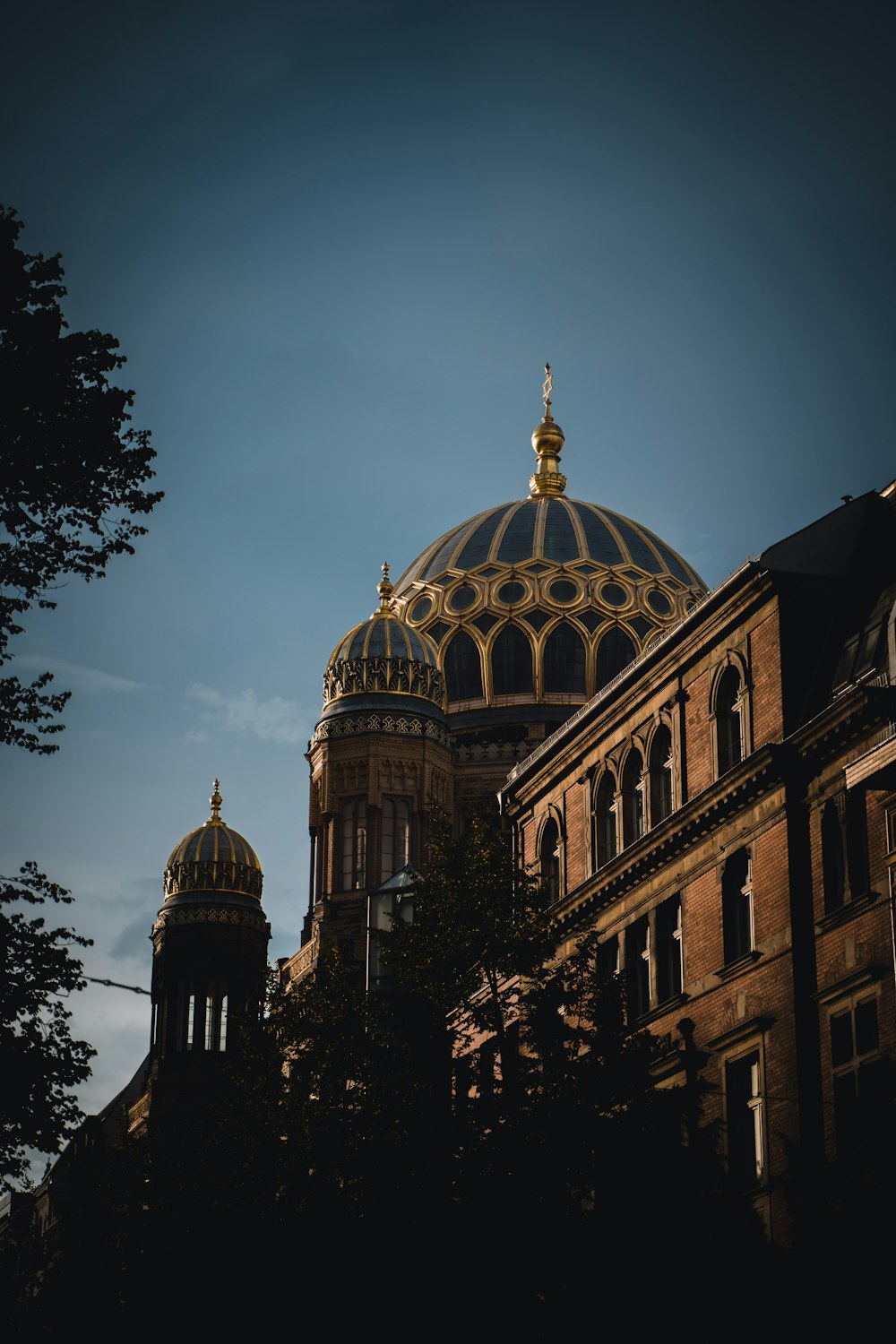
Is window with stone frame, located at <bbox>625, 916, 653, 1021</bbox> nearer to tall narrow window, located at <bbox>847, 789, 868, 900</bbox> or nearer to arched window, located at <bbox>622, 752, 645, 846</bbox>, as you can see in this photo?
arched window, located at <bbox>622, 752, 645, 846</bbox>

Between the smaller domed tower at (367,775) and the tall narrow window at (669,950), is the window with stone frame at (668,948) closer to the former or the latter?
the tall narrow window at (669,950)

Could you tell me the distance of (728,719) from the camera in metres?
46.4

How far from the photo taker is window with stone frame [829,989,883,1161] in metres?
38.1

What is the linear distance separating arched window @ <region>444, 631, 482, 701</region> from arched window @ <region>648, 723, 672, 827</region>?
4891 centimetres

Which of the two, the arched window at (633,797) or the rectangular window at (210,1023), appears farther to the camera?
the rectangular window at (210,1023)

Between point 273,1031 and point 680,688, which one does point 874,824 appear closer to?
point 680,688

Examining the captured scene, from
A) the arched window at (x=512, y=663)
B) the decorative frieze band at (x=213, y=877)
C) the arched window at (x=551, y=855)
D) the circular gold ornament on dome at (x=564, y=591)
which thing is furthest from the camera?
the circular gold ornament on dome at (x=564, y=591)

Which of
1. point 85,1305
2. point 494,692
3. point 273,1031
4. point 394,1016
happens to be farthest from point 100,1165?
point 494,692

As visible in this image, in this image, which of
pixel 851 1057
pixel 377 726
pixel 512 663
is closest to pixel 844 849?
pixel 851 1057

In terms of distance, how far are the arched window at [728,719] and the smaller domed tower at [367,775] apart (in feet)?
125

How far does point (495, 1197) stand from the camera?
37406 millimetres

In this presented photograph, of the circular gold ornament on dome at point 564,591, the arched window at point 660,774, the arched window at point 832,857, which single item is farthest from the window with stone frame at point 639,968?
the circular gold ornament on dome at point 564,591

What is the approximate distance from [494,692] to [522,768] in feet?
134

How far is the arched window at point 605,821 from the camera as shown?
51969 mm
